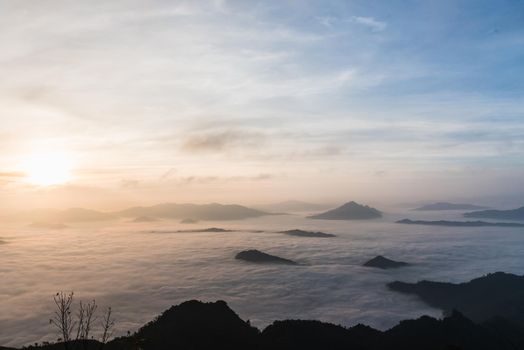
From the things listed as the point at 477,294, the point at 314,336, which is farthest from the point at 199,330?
the point at 477,294

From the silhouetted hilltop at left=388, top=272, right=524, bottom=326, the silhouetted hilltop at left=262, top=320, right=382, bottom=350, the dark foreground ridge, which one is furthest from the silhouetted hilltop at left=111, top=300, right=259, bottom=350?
the silhouetted hilltop at left=388, top=272, right=524, bottom=326

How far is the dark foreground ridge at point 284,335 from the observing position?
66.7 metres

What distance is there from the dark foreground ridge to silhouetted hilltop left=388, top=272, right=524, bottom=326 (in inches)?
1762

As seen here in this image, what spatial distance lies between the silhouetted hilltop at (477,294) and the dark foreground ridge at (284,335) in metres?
44.8

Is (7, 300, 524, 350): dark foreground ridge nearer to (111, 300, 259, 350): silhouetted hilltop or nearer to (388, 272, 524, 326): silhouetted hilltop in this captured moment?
(111, 300, 259, 350): silhouetted hilltop

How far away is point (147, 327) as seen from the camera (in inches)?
2889

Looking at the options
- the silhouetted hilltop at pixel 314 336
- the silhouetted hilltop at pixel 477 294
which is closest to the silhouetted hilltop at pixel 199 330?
the silhouetted hilltop at pixel 314 336

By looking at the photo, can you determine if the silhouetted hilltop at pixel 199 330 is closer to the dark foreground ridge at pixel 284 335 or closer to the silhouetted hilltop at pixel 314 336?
the dark foreground ridge at pixel 284 335

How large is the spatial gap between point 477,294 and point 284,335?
109 meters

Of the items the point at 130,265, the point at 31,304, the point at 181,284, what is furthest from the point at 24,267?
the point at 181,284

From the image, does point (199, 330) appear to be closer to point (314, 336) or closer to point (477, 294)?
point (314, 336)

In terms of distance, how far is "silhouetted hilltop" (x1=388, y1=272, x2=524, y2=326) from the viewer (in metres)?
131

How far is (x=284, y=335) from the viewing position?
7519 centimetres

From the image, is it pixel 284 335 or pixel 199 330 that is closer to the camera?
pixel 199 330
